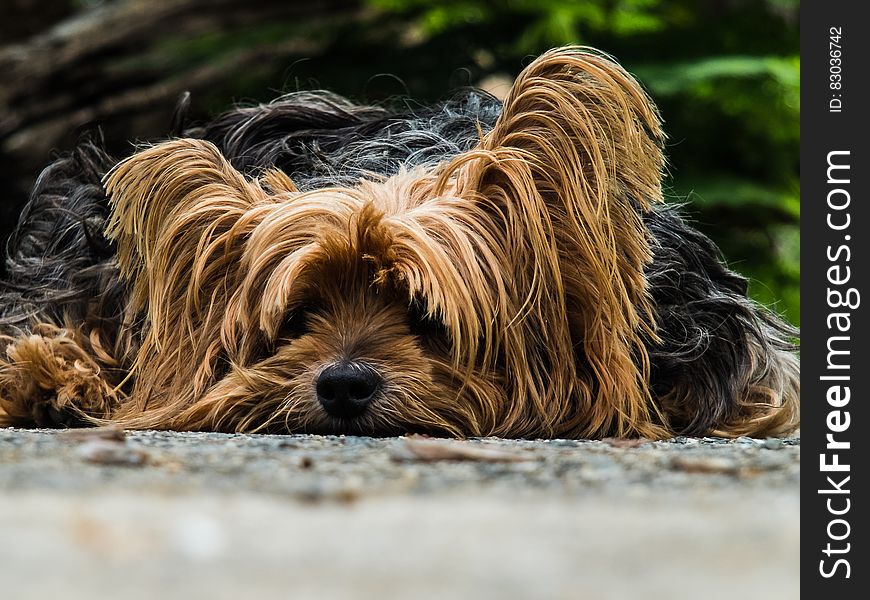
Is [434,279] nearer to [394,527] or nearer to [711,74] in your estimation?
[394,527]

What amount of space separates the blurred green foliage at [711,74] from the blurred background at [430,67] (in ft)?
0.06

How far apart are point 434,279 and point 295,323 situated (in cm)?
60

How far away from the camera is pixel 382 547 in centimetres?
237

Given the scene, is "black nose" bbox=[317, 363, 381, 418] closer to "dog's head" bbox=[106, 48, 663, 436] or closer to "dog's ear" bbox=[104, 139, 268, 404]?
"dog's head" bbox=[106, 48, 663, 436]

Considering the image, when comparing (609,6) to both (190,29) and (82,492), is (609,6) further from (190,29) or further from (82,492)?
(82,492)

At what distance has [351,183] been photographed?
216 inches

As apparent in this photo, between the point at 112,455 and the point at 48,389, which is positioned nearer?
the point at 112,455

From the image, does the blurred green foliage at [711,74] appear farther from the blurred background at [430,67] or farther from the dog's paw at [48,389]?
the dog's paw at [48,389]

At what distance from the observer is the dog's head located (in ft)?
15.4

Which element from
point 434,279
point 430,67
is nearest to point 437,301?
point 434,279

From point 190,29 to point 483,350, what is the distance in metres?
7.30

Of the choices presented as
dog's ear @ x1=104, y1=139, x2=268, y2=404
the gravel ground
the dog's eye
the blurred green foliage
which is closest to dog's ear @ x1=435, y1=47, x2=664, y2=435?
the dog's eye

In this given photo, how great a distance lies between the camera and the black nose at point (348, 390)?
4.59 m

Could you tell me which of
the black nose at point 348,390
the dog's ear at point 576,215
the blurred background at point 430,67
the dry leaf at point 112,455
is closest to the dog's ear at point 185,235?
the black nose at point 348,390
